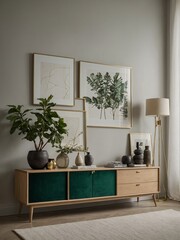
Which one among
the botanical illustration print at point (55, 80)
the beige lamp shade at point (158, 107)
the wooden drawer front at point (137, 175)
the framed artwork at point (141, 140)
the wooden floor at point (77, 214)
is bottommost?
the wooden floor at point (77, 214)

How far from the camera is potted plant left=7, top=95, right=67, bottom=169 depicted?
169 inches

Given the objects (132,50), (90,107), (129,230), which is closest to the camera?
(129,230)

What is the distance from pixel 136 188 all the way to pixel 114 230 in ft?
4.43

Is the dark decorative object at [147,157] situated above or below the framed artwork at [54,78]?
below

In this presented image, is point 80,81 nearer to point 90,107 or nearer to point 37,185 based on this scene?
point 90,107

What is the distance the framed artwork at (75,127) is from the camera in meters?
4.87

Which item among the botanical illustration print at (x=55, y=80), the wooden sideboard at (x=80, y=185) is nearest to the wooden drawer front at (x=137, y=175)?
the wooden sideboard at (x=80, y=185)

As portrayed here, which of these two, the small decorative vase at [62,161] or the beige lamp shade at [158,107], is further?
the beige lamp shade at [158,107]

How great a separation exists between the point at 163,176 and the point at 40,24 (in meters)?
3.17

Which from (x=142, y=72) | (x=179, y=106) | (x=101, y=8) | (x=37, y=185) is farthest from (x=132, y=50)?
(x=37, y=185)

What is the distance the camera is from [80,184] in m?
4.43

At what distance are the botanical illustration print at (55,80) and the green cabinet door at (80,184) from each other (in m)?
1.15

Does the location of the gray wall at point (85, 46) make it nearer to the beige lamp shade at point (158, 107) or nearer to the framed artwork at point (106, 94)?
the framed artwork at point (106, 94)

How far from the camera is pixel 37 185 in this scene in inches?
163
